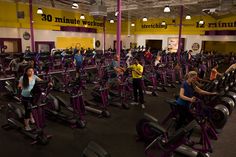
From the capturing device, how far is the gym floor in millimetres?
3863

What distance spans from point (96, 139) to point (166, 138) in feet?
5.65

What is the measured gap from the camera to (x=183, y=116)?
411 centimetres

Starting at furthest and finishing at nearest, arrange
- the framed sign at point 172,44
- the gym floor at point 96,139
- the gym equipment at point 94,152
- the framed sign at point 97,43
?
the framed sign at point 172,44, the framed sign at point 97,43, the gym floor at point 96,139, the gym equipment at point 94,152

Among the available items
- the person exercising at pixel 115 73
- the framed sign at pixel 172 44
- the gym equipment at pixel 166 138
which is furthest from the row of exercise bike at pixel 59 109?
the framed sign at pixel 172 44

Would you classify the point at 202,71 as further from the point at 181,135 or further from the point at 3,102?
the point at 3,102

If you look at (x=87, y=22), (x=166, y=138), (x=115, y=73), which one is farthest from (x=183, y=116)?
(x=87, y=22)

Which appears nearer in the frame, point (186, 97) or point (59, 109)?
point (186, 97)

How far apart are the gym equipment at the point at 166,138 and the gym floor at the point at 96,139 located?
286 mm

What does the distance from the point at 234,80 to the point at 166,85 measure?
2.81m

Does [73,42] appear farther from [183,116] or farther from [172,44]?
[183,116]

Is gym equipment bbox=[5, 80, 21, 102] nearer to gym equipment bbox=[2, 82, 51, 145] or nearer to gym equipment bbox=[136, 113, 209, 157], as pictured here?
gym equipment bbox=[2, 82, 51, 145]

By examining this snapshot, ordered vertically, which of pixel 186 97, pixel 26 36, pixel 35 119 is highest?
pixel 26 36

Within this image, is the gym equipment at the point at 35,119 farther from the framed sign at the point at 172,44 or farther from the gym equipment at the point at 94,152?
the framed sign at the point at 172,44

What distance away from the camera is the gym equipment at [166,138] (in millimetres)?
2867
